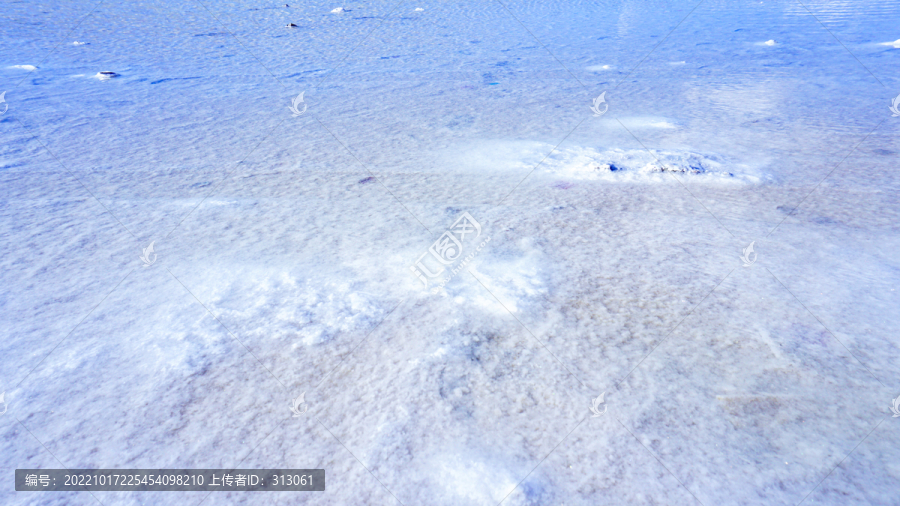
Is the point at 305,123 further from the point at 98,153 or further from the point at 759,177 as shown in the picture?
the point at 759,177

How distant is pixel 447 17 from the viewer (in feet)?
29.2

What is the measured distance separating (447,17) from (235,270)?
7510mm

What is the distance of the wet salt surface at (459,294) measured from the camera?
1682 mm

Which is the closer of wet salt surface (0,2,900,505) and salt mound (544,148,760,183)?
wet salt surface (0,2,900,505)

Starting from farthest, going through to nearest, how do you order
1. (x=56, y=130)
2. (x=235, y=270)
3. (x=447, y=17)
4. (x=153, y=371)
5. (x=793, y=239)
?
(x=447, y=17) < (x=56, y=130) < (x=793, y=239) < (x=235, y=270) < (x=153, y=371)

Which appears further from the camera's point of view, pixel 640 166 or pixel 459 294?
pixel 640 166

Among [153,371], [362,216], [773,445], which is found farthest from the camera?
[362,216]

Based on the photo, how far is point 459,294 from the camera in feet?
7.91

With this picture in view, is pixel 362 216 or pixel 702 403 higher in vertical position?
pixel 702 403

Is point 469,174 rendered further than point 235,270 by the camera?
Yes

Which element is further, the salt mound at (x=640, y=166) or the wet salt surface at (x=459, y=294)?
the salt mound at (x=640, y=166)

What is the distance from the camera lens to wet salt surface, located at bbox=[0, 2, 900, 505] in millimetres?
1682

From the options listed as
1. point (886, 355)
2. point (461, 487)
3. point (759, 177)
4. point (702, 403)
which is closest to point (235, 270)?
point (461, 487)

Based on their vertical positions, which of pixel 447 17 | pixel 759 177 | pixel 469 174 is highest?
pixel 759 177
